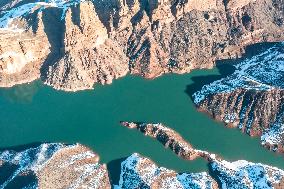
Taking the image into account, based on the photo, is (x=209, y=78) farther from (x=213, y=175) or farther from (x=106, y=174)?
(x=106, y=174)

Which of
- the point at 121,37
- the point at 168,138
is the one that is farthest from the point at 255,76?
the point at 121,37

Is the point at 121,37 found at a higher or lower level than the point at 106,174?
higher

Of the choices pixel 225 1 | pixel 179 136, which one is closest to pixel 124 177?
pixel 179 136

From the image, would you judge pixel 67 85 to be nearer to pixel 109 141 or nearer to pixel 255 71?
pixel 109 141

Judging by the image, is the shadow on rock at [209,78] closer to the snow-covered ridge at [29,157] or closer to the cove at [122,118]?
the cove at [122,118]

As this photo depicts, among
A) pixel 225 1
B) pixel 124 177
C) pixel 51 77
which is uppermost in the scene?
pixel 225 1
